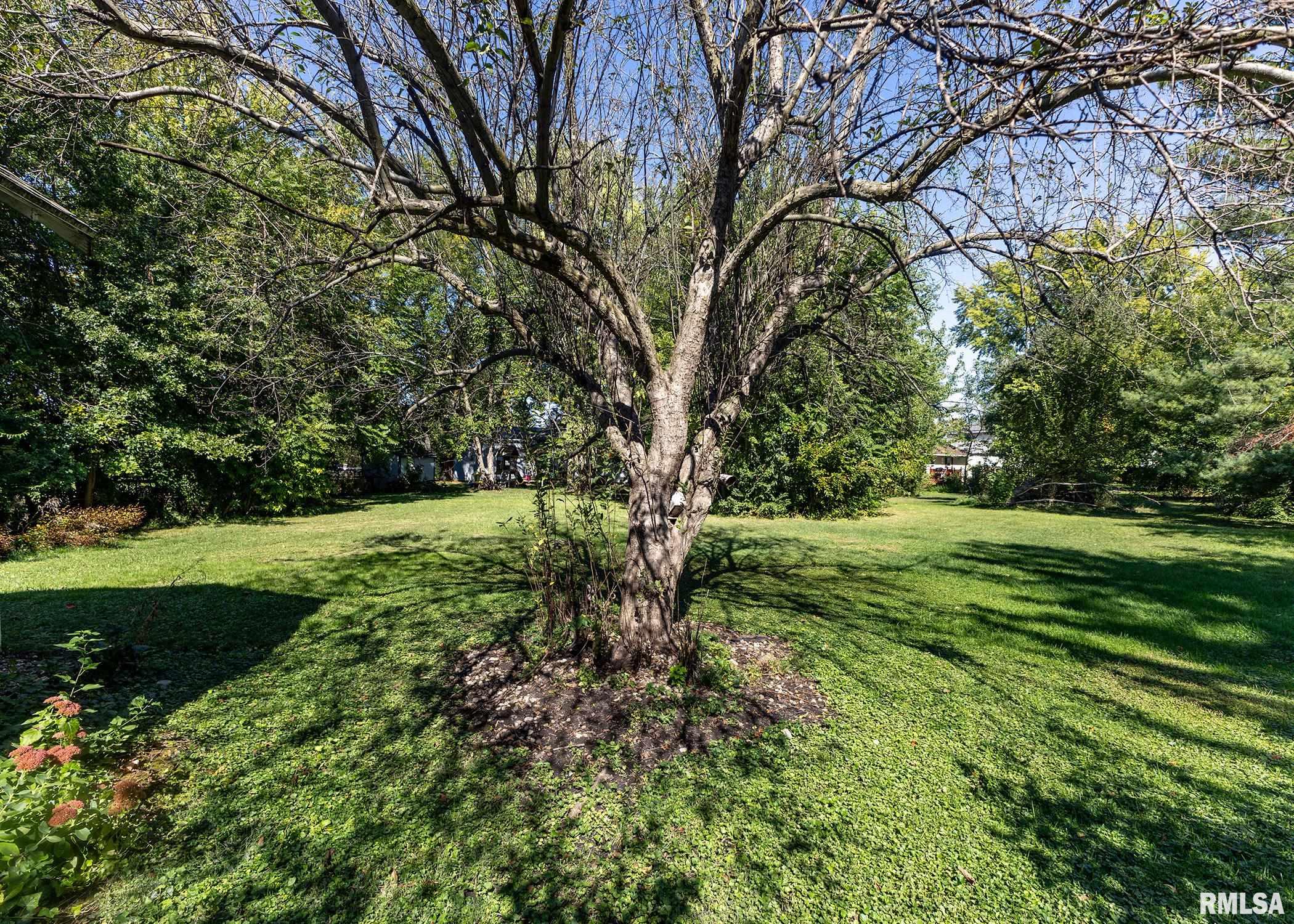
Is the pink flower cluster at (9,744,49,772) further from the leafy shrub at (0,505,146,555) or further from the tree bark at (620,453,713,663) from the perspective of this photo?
the leafy shrub at (0,505,146,555)

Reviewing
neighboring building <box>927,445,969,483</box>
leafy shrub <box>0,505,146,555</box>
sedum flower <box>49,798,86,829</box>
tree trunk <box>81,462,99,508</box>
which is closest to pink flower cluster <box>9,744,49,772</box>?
sedum flower <box>49,798,86,829</box>

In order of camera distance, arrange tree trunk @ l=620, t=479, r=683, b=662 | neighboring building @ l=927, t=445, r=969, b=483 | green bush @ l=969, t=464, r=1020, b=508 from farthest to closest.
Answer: neighboring building @ l=927, t=445, r=969, b=483 < green bush @ l=969, t=464, r=1020, b=508 < tree trunk @ l=620, t=479, r=683, b=662

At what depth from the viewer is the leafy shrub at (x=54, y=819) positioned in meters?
1.78

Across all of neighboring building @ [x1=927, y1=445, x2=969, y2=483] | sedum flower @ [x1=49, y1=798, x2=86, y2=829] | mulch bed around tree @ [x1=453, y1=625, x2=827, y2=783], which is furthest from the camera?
neighboring building @ [x1=927, y1=445, x2=969, y2=483]

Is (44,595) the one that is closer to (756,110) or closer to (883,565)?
(756,110)

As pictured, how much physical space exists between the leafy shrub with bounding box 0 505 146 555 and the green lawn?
1.56 metres

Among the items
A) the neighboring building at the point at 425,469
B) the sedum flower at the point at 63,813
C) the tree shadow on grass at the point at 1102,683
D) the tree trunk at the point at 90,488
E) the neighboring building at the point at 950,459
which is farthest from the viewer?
the neighboring building at the point at 950,459

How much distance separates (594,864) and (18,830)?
222cm

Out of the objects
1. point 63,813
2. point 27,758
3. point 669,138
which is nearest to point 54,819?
point 63,813

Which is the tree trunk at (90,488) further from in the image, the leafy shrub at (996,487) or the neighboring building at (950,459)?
the neighboring building at (950,459)

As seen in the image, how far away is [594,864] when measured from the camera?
2.18 metres

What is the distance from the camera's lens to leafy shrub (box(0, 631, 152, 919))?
1.78m

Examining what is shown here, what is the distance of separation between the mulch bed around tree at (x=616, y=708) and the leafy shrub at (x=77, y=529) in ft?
29.0

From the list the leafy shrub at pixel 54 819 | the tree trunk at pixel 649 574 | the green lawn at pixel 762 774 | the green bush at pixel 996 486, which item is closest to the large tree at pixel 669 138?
the tree trunk at pixel 649 574
